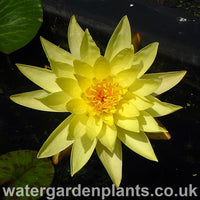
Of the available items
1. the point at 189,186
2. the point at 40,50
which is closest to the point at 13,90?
the point at 40,50

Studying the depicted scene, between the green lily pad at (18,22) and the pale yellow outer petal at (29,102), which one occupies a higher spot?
the green lily pad at (18,22)

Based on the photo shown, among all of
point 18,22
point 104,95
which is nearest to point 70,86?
point 104,95

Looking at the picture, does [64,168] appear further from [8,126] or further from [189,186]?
[189,186]

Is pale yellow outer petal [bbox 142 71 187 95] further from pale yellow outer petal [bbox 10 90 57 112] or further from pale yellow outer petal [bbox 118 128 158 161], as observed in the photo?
pale yellow outer petal [bbox 10 90 57 112]

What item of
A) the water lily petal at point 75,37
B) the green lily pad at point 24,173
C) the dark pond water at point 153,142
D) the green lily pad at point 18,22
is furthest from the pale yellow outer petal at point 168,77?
the green lily pad at point 18,22

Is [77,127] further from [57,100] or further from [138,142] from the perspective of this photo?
[138,142]

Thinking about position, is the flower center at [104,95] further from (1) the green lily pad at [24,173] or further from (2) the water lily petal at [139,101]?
(1) the green lily pad at [24,173]

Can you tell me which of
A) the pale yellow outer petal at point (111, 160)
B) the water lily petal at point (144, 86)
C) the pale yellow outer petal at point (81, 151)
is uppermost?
the water lily petal at point (144, 86)
